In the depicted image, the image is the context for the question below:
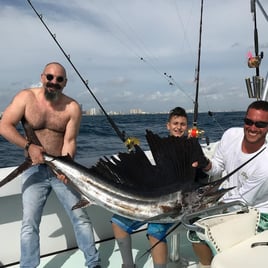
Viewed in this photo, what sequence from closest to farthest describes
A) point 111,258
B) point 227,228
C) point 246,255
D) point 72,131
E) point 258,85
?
point 246,255
point 227,228
point 72,131
point 111,258
point 258,85

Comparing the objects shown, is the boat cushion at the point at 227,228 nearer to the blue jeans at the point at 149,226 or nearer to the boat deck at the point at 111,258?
the blue jeans at the point at 149,226

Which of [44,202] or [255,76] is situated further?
[255,76]

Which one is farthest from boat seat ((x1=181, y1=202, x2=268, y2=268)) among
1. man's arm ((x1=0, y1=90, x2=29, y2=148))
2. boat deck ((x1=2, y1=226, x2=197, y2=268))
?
man's arm ((x1=0, y1=90, x2=29, y2=148))

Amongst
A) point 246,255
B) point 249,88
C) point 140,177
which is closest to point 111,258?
point 140,177

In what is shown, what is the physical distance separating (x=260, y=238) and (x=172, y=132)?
1.10 metres

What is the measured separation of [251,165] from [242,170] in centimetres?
6

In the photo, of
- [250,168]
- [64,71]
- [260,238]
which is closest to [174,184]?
[250,168]

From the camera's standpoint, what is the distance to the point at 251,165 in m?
1.88

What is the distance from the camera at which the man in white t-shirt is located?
1.81m

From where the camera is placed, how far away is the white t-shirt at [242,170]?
181 centimetres

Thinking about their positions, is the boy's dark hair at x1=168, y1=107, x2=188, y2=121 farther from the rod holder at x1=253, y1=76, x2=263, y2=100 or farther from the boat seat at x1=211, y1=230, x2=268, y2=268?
the boat seat at x1=211, y1=230, x2=268, y2=268

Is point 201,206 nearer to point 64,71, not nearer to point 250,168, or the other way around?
point 250,168

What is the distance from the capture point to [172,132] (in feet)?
8.29

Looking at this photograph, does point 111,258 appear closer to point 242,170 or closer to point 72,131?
point 72,131
